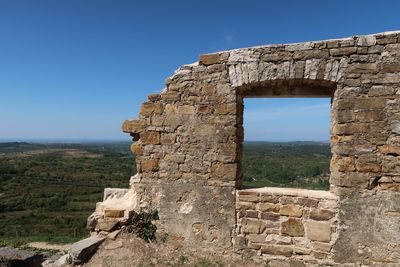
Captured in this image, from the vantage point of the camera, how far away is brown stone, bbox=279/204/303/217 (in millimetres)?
4004

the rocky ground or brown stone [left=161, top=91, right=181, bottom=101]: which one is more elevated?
brown stone [left=161, top=91, right=181, bottom=101]

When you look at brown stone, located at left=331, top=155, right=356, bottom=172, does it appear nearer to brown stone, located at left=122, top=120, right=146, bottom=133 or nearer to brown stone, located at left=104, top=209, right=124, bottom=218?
brown stone, located at left=122, top=120, right=146, bottom=133

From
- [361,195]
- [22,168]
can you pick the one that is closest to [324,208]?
[361,195]

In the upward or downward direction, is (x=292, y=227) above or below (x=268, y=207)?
below

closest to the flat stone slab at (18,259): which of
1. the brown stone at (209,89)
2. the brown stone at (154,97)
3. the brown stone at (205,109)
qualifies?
the brown stone at (154,97)

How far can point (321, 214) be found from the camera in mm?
3902

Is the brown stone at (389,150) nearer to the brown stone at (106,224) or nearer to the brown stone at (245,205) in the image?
the brown stone at (245,205)

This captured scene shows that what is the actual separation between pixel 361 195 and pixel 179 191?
2.34 meters

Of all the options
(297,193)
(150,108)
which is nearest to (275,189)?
(297,193)

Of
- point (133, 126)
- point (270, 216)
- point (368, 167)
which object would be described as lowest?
point (270, 216)

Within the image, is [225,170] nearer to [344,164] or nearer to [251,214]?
[251,214]

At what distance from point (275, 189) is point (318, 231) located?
0.74 m

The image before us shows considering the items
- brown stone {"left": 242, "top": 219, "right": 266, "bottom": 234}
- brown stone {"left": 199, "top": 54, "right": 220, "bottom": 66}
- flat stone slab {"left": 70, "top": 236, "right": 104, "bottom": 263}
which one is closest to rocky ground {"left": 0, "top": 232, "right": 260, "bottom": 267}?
flat stone slab {"left": 70, "top": 236, "right": 104, "bottom": 263}

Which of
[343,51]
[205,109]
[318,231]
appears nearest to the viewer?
[343,51]
